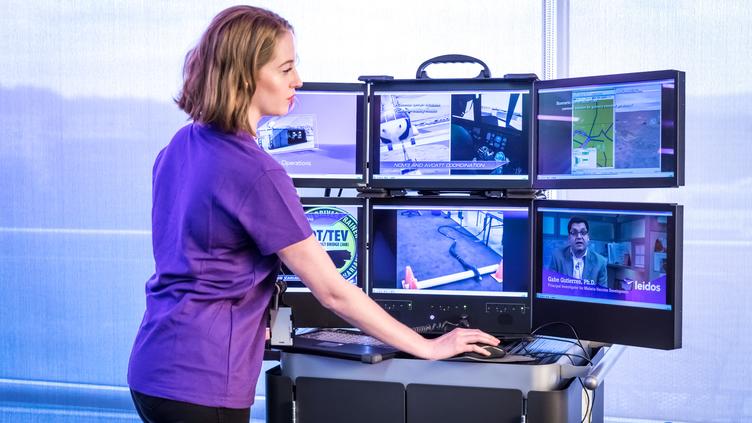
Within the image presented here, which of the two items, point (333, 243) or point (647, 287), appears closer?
point (647, 287)

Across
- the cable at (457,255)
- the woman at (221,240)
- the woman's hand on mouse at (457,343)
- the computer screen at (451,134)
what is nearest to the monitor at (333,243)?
the computer screen at (451,134)

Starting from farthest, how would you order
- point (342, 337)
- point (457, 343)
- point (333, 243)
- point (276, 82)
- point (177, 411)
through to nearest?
point (333, 243)
point (342, 337)
point (457, 343)
point (276, 82)
point (177, 411)

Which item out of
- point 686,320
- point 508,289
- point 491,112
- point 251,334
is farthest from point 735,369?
point 251,334

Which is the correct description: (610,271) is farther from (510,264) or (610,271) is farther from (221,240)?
(221,240)

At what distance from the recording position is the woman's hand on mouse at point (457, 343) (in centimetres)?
199

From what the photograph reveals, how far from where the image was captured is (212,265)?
1.65 metres

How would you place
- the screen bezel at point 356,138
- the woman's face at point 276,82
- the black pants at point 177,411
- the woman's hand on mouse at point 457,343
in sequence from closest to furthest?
the black pants at point 177,411 < the woman's face at point 276,82 < the woman's hand on mouse at point 457,343 < the screen bezel at point 356,138

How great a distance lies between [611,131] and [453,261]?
527mm

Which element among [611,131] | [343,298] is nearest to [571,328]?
[611,131]

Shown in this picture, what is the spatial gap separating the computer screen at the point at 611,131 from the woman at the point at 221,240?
0.81 meters

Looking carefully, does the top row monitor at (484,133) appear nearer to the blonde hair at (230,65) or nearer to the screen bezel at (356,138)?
the screen bezel at (356,138)

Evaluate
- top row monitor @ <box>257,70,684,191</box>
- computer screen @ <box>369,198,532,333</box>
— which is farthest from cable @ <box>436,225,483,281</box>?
top row monitor @ <box>257,70,684,191</box>

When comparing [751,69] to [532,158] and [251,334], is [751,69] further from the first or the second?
[251,334]

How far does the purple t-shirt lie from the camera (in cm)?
164
